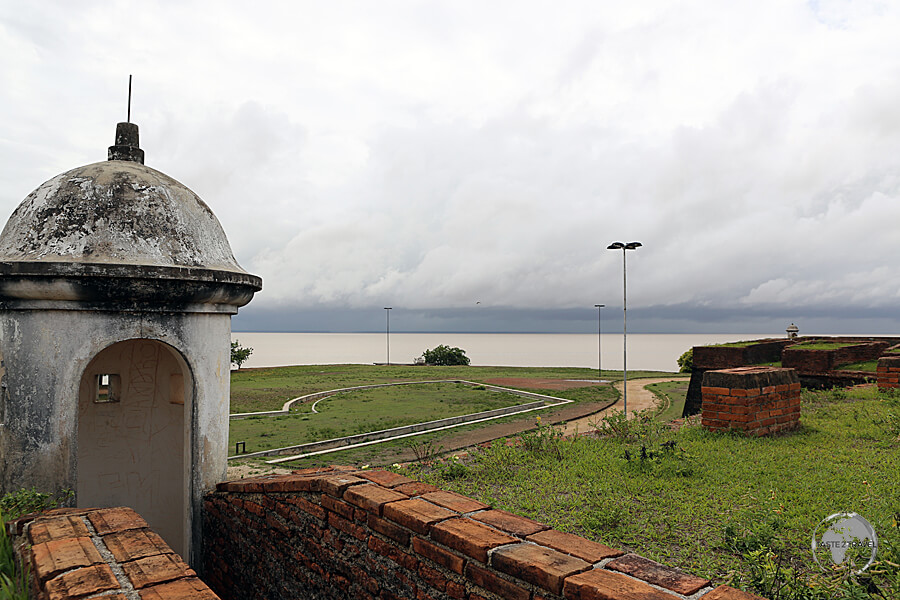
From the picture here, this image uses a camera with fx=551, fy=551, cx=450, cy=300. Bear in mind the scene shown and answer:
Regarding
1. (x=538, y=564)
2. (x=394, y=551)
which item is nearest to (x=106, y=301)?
(x=394, y=551)

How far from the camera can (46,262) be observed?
4.01 metres

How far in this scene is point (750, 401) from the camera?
6312mm

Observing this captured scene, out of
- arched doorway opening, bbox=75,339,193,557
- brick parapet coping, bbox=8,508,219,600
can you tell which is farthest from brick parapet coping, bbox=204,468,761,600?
arched doorway opening, bbox=75,339,193,557

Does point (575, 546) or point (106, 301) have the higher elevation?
point (106, 301)

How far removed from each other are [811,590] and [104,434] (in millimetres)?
6535

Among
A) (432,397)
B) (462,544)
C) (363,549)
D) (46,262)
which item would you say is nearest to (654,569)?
(462,544)

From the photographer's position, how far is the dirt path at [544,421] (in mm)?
10098

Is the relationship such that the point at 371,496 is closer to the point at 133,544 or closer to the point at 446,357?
the point at 133,544

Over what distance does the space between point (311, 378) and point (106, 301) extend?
2237cm

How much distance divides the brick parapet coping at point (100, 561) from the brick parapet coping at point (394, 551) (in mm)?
967

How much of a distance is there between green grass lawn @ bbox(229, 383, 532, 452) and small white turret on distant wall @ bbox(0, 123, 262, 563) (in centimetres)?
688

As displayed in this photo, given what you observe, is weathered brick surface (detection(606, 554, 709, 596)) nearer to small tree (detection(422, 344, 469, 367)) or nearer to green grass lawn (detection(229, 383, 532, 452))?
green grass lawn (detection(229, 383, 532, 452))

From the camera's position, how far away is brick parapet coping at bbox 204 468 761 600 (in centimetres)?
219

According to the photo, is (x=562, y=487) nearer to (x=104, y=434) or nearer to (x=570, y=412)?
(x=104, y=434)
